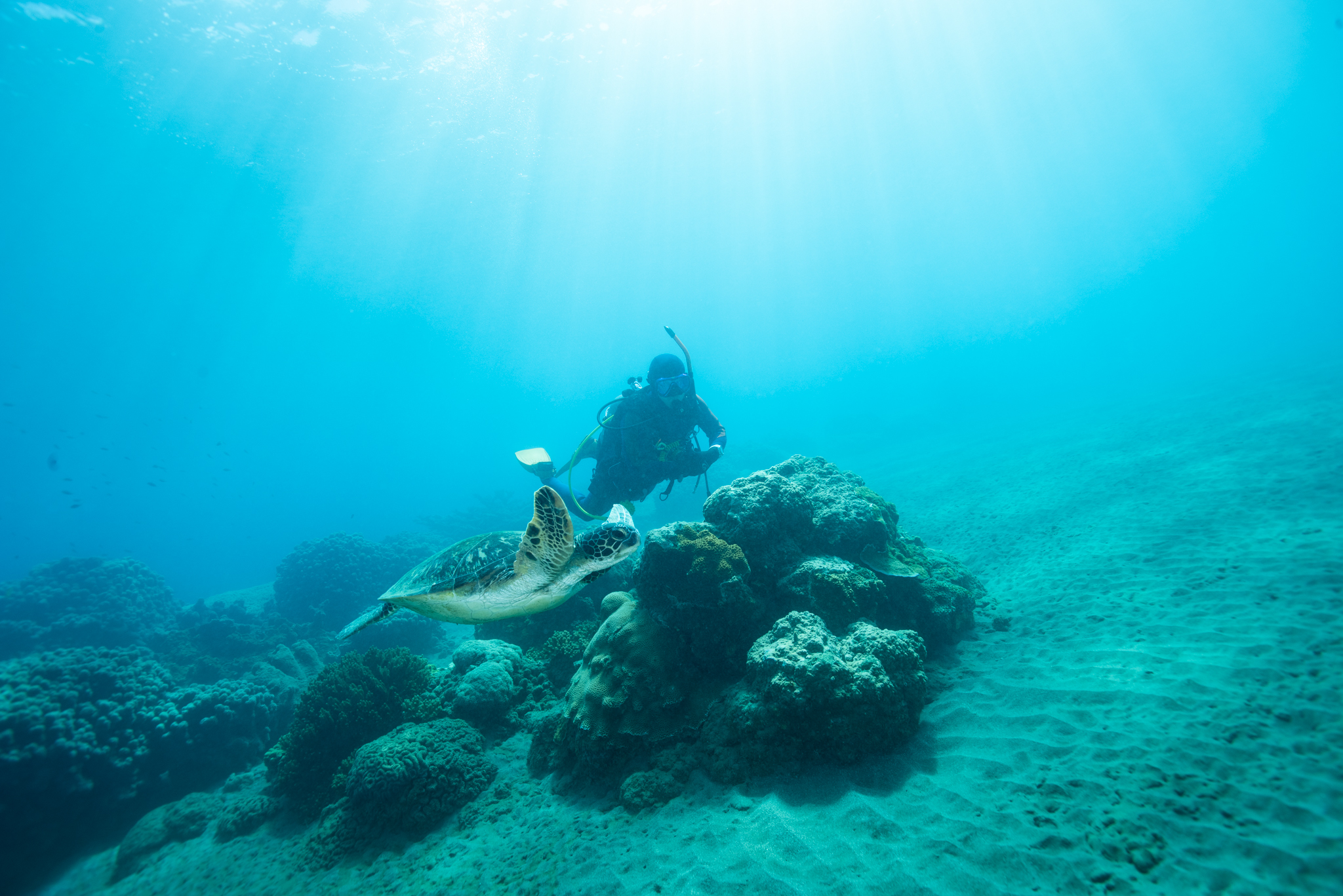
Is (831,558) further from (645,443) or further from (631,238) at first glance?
(631,238)

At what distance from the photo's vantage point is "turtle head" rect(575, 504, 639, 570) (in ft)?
11.1

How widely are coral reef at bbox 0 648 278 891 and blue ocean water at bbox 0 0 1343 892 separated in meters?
0.31

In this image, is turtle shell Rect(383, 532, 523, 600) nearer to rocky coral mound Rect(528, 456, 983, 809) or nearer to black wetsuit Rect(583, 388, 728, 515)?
rocky coral mound Rect(528, 456, 983, 809)

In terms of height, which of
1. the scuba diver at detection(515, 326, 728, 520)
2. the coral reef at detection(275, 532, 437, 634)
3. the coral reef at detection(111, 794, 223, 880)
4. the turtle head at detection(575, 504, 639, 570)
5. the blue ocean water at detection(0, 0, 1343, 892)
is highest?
the blue ocean water at detection(0, 0, 1343, 892)

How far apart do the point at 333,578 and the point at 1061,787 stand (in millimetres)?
19402

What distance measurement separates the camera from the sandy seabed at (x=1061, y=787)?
2.44 meters

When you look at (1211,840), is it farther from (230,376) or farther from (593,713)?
(230,376)

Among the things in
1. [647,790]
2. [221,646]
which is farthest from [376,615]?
[221,646]

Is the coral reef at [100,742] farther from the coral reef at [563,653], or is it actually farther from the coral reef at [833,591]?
the coral reef at [833,591]

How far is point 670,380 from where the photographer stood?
8062 mm

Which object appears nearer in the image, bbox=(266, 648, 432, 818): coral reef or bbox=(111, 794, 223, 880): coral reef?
bbox=(111, 794, 223, 880): coral reef

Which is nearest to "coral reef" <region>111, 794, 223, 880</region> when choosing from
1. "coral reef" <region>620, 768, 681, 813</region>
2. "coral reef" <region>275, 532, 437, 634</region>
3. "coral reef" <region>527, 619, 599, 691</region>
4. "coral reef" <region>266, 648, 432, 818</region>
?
"coral reef" <region>266, 648, 432, 818</region>

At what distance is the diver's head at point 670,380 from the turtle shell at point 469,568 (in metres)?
4.67

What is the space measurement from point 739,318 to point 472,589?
405 ft
